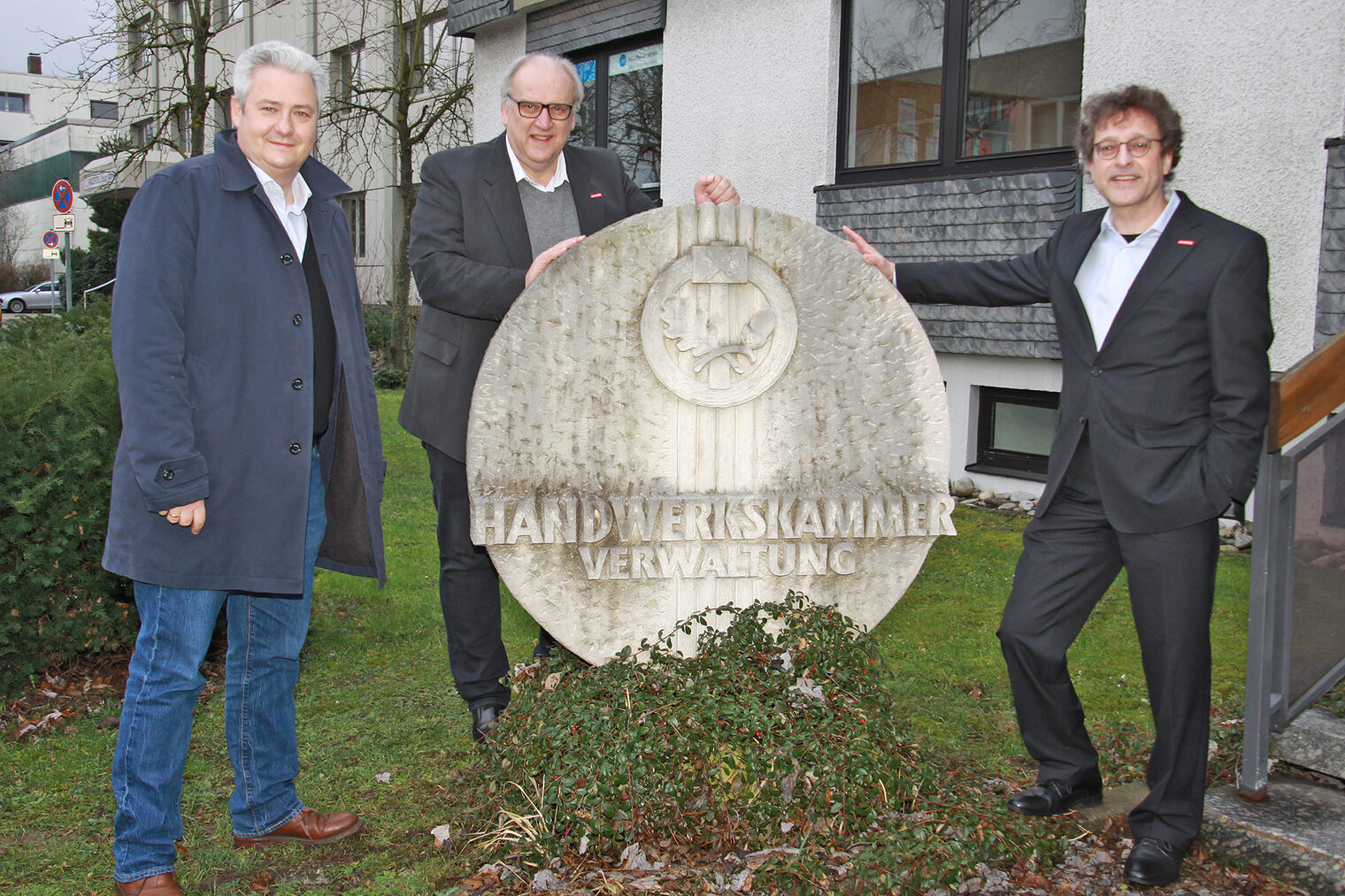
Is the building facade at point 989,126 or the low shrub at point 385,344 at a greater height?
the building facade at point 989,126

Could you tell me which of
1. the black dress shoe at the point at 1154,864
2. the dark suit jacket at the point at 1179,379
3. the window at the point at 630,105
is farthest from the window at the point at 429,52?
the black dress shoe at the point at 1154,864

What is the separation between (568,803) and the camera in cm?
298

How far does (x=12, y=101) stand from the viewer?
225 feet

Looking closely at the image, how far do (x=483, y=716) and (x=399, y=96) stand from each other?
49.7ft

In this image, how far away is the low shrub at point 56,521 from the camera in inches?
→ 167

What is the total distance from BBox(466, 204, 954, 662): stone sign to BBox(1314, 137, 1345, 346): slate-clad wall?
11.4ft

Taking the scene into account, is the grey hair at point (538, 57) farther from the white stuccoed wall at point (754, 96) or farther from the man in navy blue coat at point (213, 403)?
the white stuccoed wall at point (754, 96)

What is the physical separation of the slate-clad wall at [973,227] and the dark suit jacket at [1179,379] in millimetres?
4468

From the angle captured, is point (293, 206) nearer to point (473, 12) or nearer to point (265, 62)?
point (265, 62)

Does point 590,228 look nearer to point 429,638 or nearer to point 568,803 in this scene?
point 568,803

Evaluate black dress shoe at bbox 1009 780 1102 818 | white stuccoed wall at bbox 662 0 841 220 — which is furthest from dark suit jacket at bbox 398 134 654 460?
white stuccoed wall at bbox 662 0 841 220

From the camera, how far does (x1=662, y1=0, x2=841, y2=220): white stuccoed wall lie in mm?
8969

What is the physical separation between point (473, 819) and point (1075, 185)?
227 inches

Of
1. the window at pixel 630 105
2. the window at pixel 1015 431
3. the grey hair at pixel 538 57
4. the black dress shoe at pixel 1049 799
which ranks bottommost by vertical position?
the black dress shoe at pixel 1049 799
